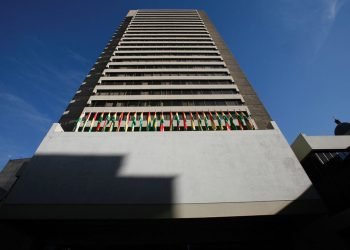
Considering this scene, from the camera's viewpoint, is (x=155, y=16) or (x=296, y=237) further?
(x=155, y=16)

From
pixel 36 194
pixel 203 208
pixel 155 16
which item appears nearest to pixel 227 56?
pixel 155 16

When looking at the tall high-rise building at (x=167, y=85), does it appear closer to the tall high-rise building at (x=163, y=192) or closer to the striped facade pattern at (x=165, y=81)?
the striped facade pattern at (x=165, y=81)

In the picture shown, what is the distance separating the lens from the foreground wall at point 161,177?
1301 centimetres

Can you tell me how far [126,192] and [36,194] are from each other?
537 centimetres

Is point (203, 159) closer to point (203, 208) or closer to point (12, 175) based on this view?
point (203, 208)

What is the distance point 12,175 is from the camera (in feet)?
92.5

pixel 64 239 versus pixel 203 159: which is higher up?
pixel 203 159

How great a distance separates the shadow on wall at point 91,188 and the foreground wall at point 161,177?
2.2 inches

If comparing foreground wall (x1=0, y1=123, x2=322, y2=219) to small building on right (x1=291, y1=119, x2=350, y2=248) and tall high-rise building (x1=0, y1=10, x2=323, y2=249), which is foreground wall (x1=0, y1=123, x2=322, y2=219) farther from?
small building on right (x1=291, y1=119, x2=350, y2=248)

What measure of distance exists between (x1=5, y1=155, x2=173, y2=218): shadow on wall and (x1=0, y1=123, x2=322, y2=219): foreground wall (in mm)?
55

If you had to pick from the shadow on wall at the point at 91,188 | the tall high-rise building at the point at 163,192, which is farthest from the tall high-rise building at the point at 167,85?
the shadow on wall at the point at 91,188

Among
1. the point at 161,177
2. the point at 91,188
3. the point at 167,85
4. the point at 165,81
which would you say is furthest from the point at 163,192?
the point at 165,81

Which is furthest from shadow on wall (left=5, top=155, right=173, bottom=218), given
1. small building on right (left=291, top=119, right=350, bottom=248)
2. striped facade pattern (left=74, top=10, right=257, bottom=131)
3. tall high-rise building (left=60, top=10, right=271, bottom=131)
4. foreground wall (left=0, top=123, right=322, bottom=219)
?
small building on right (left=291, top=119, right=350, bottom=248)

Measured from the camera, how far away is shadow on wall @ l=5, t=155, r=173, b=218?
13008 mm
